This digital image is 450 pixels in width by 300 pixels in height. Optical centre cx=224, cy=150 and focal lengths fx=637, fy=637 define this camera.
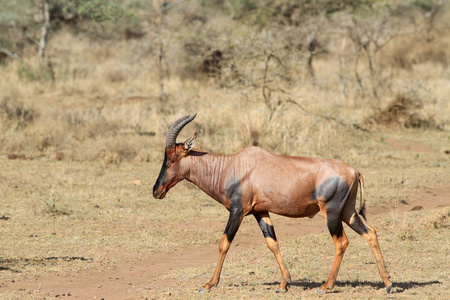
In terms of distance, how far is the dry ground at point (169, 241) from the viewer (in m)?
6.38

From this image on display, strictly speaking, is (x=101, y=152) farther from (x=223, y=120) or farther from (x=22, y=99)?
(x=22, y=99)

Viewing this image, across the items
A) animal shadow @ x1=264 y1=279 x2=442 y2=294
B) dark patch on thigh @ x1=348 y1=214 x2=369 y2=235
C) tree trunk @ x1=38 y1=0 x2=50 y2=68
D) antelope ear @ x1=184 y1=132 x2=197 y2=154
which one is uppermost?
tree trunk @ x1=38 y1=0 x2=50 y2=68

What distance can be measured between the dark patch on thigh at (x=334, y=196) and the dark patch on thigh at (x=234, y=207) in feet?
2.51

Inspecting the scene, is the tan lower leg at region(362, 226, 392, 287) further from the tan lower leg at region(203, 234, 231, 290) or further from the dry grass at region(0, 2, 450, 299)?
the tan lower leg at region(203, 234, 231, 290)

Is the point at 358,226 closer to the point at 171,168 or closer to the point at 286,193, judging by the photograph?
the point at 286,193

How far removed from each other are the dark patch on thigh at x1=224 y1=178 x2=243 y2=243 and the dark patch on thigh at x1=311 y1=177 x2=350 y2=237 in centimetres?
76

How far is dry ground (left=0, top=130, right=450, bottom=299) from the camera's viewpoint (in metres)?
6.38

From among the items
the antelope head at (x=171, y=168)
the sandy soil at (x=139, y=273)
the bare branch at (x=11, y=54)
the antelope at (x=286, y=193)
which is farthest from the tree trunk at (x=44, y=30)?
the antelope at (x=286, y=193)

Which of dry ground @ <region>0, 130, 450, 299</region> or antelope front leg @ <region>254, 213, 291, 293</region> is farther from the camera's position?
dry ground @ <region>0, 130, 450, 299</region>

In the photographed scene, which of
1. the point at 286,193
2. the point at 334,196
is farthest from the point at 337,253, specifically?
the point at 286,193

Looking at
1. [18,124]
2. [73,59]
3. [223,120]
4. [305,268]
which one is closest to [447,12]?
[73,59]

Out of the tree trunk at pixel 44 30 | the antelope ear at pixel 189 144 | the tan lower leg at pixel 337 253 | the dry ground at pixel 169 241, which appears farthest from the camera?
the tree trunk at pixel 44 30

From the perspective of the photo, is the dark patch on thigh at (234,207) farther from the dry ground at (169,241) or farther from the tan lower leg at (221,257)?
the dry ground at (169,241)

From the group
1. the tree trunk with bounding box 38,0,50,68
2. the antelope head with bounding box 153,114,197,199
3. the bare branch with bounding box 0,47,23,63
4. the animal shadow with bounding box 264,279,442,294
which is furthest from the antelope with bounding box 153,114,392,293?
the bare branch with bounding box 0,47,23,63
